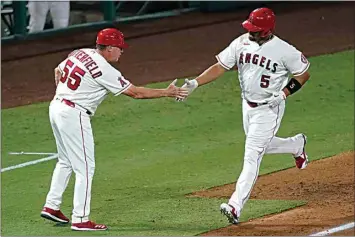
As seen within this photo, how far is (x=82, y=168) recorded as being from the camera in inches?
370

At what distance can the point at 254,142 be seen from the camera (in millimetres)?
9664

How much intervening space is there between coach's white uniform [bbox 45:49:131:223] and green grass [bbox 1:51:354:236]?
409mm

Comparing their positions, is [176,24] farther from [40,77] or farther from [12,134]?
[12,134]

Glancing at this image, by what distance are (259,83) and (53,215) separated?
2.12 m

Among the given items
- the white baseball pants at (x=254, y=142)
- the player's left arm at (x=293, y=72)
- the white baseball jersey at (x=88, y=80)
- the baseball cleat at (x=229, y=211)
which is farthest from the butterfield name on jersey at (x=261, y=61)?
the baseball cleat at (x=229, y=211)

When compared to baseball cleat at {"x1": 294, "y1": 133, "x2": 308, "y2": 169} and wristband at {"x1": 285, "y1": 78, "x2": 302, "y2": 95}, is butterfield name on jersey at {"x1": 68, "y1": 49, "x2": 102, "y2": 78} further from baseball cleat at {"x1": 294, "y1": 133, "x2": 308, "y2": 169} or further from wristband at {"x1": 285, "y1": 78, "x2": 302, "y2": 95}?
baseball cleat at {"x1": 294, "y1": 133, "x2": 308, "y2": 169}

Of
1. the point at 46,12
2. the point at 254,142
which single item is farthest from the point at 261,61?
the point at 46,12

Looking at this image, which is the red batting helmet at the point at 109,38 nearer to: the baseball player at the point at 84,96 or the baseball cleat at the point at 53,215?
the baseball player at the point at 84,96

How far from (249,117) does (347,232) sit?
53.6 inches

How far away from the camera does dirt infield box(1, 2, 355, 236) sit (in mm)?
10234

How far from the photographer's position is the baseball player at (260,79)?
9.59m

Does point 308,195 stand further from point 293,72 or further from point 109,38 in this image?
point 109,38

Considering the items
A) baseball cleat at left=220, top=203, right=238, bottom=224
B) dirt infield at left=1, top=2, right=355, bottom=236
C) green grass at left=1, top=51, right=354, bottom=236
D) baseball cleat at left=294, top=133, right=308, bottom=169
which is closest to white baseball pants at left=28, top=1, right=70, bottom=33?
dirt infield at left=1, top=2, right=355, bottom=236

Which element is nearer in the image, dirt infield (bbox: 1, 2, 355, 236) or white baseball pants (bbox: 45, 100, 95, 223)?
white baseball pants (bbox: 45, 100, 95, 223)
